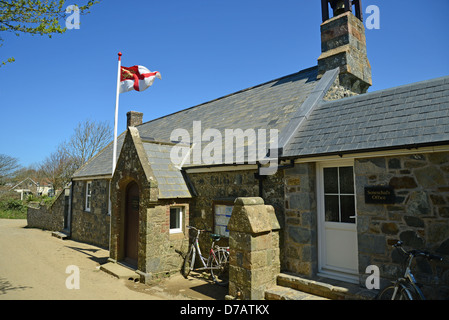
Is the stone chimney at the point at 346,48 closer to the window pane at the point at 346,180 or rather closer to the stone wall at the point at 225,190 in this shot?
the window pane at the point at 346,180

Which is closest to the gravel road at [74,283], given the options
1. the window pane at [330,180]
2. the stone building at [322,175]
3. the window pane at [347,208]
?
the stone building at [322,175]

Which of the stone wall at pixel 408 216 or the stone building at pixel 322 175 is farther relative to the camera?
the stone building at pixel 322 175

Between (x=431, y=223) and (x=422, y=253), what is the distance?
69 cm

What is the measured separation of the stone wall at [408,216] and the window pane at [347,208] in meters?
0.38

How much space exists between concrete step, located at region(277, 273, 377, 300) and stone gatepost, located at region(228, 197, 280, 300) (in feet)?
1.15

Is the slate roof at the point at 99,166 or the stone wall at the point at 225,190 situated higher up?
the slate roof at the point at 99,166

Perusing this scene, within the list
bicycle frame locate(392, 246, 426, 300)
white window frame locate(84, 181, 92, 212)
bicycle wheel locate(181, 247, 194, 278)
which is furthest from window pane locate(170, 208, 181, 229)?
white window frame locate(84, 181, 92, 212)

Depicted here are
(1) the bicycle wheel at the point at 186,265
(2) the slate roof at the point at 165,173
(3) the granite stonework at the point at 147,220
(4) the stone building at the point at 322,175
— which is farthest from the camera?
(2) the slate roof at the point at 165,173

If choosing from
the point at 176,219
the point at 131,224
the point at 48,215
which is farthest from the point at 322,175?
the point at 48,215

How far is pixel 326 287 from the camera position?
5.46 m

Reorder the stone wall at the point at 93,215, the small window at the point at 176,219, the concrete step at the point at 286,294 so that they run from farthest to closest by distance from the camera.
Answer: the stone wall at the point at 93,215 < the small window at the point at 176,219 < the concrete step at the point at 286,294

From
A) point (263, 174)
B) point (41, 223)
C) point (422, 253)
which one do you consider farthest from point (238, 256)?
point (41, 223)

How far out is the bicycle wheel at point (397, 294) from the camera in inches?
170

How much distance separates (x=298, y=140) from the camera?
6750mm
